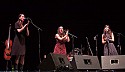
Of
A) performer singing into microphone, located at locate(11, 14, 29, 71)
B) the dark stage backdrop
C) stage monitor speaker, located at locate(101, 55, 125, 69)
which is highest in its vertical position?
the dark stage backdrop

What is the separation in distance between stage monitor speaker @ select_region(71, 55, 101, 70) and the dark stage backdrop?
13.7ft

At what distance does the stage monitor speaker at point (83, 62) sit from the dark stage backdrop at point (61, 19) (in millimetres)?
4165

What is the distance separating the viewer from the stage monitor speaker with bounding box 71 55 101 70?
15.8 feet

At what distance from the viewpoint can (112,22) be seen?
9500 millimetres

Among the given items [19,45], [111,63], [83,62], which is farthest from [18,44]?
[111,63]

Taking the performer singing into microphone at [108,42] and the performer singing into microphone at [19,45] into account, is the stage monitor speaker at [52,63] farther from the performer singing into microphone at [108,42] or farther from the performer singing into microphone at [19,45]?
the performer singing into microphone at [108,42]

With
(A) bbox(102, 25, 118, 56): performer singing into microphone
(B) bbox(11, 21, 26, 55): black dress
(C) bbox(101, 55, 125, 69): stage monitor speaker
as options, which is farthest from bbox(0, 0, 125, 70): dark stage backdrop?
(C) bbox(101, 55, 125, 69): stage monitor speaker

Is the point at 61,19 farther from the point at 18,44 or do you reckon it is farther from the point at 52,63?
the point at 52,63

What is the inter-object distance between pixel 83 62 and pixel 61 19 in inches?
186

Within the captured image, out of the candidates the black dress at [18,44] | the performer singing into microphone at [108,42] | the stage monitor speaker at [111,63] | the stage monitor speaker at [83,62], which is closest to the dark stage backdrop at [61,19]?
the performer singing into microphone at [108,42]

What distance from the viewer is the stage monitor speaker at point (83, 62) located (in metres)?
4.83

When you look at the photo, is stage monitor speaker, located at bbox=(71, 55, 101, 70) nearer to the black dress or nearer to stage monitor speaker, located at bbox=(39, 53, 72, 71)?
stage monitor speaker, located at bbox=(39, 53, 72, 71)

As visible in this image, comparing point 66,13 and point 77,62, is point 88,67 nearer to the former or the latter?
point 77,62

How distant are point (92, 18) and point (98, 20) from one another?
0.73 ft
